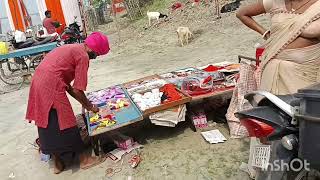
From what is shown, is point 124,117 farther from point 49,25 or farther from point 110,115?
point 49,25

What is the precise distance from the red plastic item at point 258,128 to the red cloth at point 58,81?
2420 mm

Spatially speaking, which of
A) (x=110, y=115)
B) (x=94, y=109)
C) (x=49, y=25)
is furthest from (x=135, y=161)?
(x=49, y=25)

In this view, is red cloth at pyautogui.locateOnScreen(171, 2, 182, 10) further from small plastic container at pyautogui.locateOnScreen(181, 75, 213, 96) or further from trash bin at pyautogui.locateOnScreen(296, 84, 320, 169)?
trash bin at pyautogui.locateOnScreen(296, 84, 320, 169)

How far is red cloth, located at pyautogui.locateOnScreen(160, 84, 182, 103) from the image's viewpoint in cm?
431

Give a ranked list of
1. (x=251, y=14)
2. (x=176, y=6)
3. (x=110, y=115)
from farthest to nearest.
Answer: (x=176, y=6), (x=110, y=115), (x=251, y=14)

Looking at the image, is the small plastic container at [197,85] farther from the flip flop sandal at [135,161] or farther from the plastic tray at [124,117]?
the flip flop sandal at [135,161]

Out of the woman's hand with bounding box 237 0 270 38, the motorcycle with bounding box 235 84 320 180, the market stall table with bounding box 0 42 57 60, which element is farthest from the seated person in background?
the motorcycle with bounding box 235 84 320 180

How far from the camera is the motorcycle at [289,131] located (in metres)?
1.56

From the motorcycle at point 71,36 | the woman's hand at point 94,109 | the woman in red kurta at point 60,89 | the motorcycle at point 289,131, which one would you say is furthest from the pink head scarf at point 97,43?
the motorcycle at point 71,36

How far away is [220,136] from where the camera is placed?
164 inches

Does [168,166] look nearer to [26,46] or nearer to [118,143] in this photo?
[118,143]

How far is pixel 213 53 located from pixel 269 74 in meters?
6.50

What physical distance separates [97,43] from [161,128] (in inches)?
60.2

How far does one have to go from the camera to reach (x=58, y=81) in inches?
153
